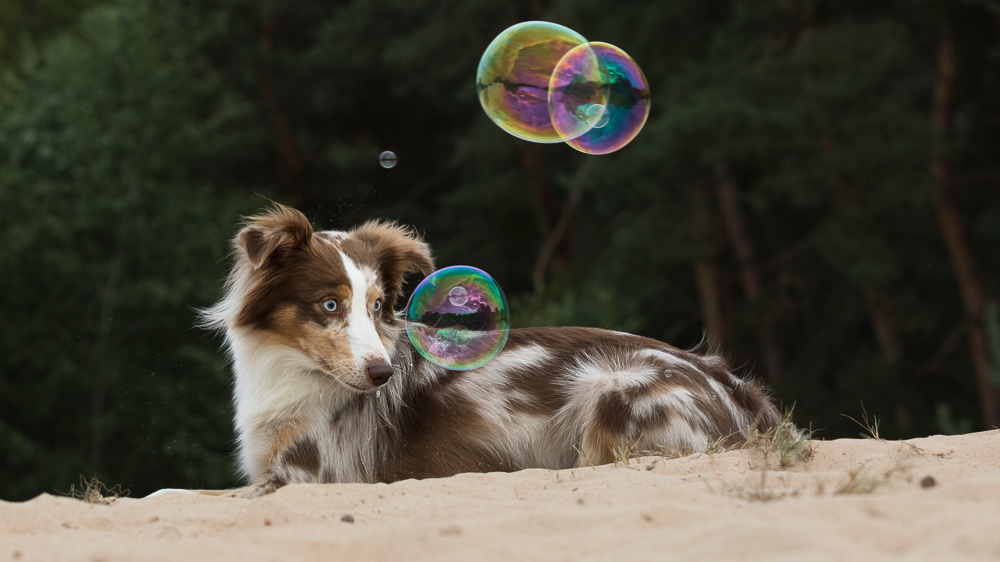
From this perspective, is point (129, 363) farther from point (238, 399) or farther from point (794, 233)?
point (238, 399)

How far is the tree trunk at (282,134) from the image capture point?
26.2 meters

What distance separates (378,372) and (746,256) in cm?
1629

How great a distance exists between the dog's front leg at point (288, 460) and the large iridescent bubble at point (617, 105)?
9.77 ft

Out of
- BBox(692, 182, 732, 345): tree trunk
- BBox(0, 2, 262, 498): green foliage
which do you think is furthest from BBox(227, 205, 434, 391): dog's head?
BBox(692, 182, 732, 345): tree trunk

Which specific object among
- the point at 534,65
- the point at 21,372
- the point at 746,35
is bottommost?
the point at 21,372

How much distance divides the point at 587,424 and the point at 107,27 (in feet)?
64.5

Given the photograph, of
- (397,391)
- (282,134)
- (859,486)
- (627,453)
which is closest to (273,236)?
(397,391)

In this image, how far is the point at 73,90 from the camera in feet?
70.3

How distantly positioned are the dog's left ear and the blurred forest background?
9189 millimetres

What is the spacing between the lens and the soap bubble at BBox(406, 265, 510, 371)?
578 centimetres

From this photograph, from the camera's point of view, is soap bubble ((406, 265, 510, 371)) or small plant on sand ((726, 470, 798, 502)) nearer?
small plant on sand ((726, 470, 798, 502))

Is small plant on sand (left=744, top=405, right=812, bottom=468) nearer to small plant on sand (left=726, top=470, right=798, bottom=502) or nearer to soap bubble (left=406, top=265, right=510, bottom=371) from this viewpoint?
small plant on sand (left=726, top=470, right=798, bottom=502)

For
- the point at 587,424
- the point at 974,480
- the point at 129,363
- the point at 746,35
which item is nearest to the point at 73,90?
the point at 129,363

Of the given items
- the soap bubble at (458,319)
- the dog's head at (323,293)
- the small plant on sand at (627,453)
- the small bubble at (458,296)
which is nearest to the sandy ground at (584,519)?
the small plant on sand at (627,453)
